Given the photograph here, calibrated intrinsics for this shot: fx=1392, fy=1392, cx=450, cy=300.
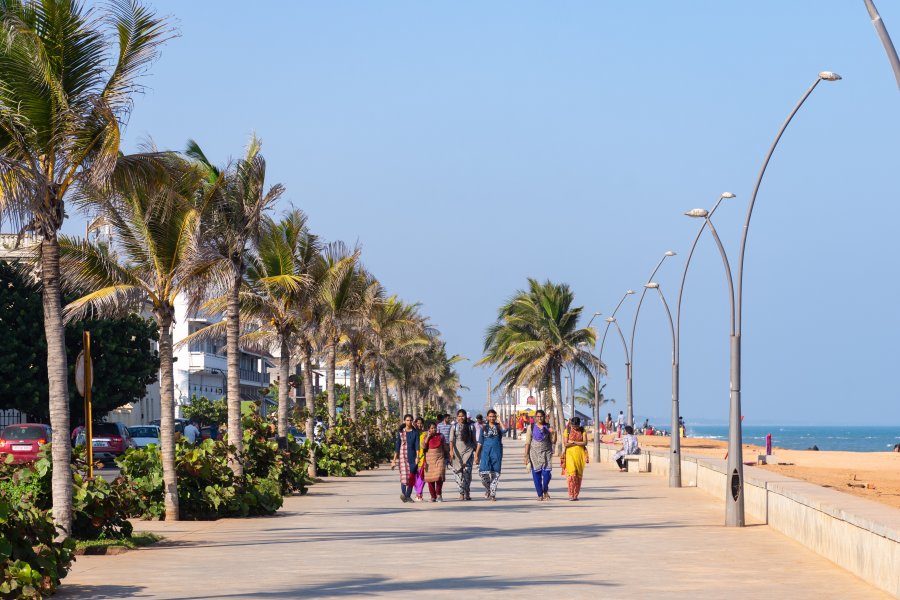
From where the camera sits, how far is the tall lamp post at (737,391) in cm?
2047

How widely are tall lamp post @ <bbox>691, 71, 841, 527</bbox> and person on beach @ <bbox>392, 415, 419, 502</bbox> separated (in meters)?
6.78

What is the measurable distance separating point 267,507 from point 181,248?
4738mm

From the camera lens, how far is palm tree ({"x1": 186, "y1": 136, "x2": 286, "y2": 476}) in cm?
2312

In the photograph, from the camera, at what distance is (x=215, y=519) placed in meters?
21.3

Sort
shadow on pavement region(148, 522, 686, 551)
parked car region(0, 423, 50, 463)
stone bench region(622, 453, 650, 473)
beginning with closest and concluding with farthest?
shadow on pavement region(148, 522, 686, 551) → parked car region(0, 423, 50, 463) → stone bench region(622, 453, 650, 473)

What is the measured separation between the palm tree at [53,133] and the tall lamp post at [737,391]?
32.8 feet

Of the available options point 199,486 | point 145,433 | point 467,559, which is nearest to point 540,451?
point 199,486

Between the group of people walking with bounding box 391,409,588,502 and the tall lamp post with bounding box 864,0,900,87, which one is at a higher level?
the tall lamp post with bounding box 864,0,900,87

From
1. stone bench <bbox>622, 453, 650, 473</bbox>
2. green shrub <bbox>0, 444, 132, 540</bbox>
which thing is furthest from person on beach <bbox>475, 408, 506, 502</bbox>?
stone bench <bbox>622, 453, 650, 473</bbox>

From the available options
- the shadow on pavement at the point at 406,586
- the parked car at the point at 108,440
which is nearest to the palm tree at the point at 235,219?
the shadow on pavement at the point at 406,586

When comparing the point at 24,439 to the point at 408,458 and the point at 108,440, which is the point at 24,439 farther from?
the point at 408,458

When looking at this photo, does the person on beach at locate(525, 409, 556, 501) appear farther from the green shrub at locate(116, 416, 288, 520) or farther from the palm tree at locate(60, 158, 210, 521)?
the palm tree at locate(60, 158, 210, 521)

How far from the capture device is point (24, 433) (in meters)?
39.4

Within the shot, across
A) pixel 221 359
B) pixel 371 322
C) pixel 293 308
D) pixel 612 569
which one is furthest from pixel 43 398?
pixel 221 359
